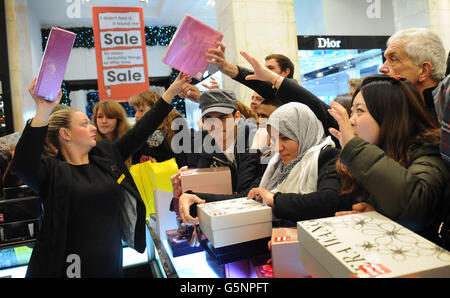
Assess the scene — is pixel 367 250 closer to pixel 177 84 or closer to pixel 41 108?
pixel 41 108

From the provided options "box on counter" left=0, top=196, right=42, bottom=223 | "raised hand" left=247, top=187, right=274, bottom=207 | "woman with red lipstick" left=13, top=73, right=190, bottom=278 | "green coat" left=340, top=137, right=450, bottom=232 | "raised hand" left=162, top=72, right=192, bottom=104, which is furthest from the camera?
"box on counter" left=0, top=196, right=42, bottom=223

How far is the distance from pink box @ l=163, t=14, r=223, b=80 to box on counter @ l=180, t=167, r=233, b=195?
0.65 meters

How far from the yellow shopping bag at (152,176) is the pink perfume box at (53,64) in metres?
1.39

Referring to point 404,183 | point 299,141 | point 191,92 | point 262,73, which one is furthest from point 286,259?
point 191,92

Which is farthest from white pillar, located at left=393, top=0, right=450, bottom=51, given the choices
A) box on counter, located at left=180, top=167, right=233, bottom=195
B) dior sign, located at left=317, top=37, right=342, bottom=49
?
box on counter, located at left=180, top=167, right=233, bottom=195

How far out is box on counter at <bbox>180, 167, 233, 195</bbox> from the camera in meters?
1.79

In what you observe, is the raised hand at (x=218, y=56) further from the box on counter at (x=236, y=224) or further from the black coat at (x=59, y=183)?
the box on counter at (x=236, y=224)

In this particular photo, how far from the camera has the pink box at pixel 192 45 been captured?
6.00ft

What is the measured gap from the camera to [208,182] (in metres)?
1.81

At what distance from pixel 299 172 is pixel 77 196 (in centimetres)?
135

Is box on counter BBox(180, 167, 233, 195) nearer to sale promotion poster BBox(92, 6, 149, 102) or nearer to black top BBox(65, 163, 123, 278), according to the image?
black top BBox(65, 163, 123, 278)
